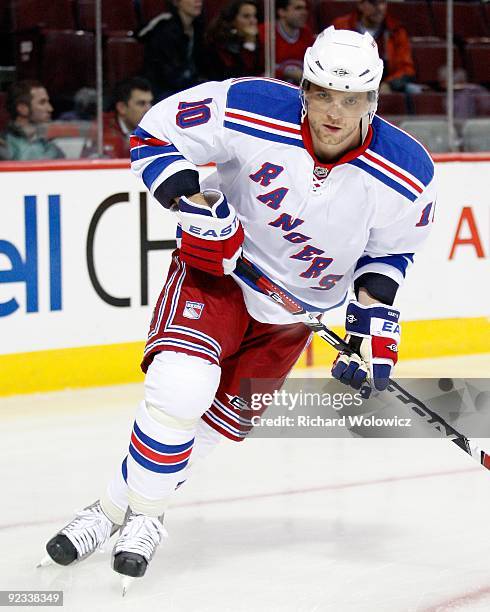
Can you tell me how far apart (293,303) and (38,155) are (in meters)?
2.21

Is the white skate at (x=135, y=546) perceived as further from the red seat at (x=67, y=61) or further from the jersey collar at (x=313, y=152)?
the red seat at (x=67, y=61)

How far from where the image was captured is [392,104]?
18.5ft

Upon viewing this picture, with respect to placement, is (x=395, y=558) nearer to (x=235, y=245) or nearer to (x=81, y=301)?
(x=235, y=245)

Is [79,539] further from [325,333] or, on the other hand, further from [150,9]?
[150,9]

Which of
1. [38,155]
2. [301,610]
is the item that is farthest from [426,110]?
[301,610]

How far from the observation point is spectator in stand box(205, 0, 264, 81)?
5.19 metres

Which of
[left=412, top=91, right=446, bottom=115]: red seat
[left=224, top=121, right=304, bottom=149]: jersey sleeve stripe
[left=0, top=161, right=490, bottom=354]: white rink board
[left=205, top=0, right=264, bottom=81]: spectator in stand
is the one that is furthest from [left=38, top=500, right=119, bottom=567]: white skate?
[left=412, top=91, right=446, bottom=115]: red seat

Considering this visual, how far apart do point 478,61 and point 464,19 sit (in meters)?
0.20

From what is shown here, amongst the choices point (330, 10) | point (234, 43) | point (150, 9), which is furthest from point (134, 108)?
point (330, 10)

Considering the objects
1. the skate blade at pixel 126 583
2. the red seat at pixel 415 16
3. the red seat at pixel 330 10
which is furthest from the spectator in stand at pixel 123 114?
the skate blade at pixel 126 583

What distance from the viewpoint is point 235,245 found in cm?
264

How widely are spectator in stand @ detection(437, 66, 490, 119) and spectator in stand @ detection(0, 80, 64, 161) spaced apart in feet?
6.13

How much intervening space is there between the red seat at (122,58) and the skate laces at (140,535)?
8.66 feet

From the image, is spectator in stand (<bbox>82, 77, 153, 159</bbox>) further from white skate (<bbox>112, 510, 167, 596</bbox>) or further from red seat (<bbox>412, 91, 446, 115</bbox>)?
white skate (<bbox>112, 510, 167, 596</bbox>)
